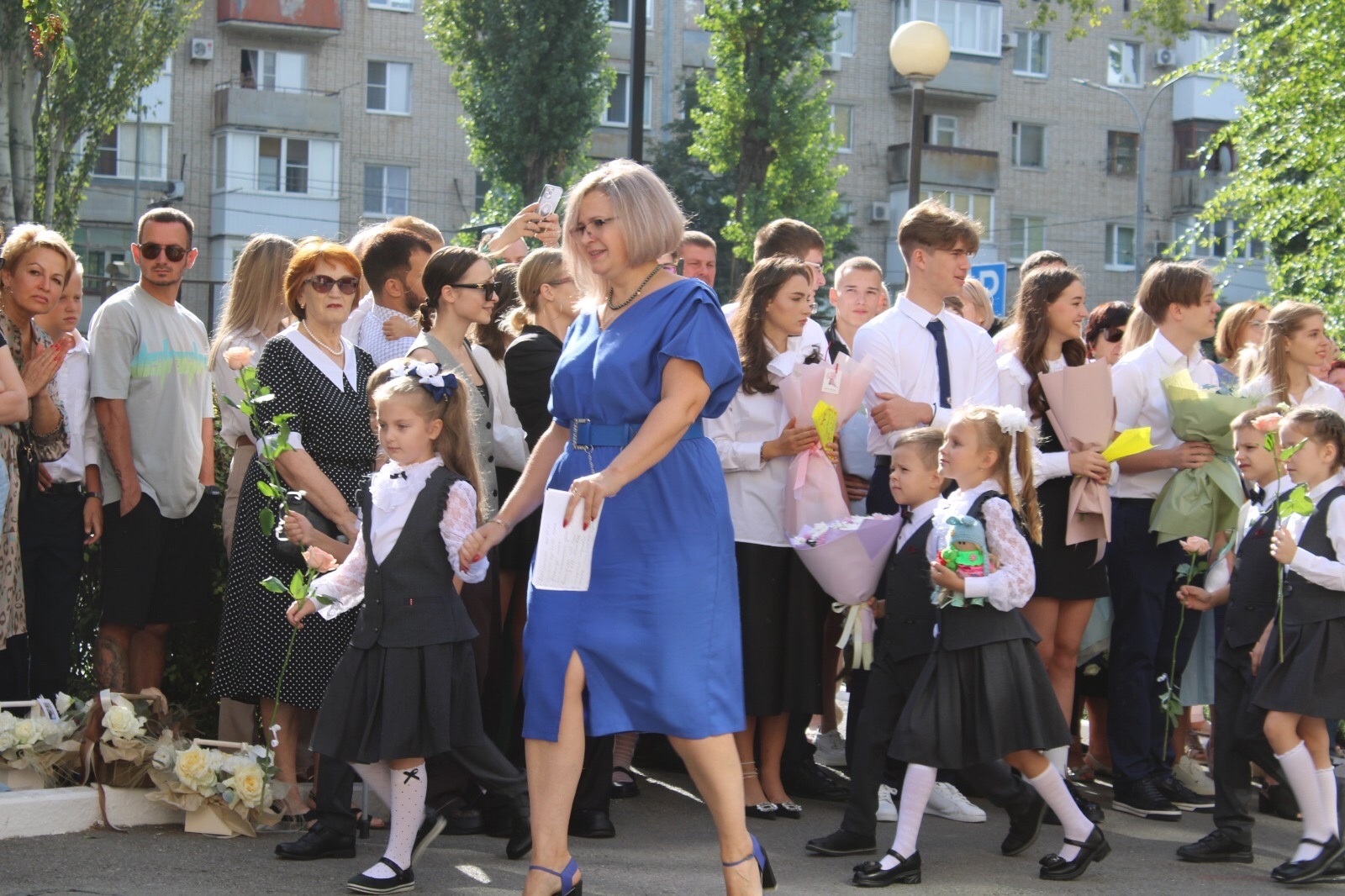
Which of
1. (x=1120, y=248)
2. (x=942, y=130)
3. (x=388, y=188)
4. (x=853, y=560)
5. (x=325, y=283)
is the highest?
(x=942, y=130)

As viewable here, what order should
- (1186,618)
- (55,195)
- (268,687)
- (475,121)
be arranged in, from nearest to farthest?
(268,687)
(1186,618)
(55,195)
(475,121)

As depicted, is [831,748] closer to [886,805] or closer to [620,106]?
[886,805]

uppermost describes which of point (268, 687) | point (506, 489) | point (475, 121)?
point (475, 121)

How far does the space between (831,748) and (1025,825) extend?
7.46ft

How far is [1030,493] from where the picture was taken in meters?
6.29

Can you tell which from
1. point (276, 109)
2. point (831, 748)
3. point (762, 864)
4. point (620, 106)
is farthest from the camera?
point (620, 106)

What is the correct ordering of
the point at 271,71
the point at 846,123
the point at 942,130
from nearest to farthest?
the point at 271,71
the point at 846,123
the point at 942,130

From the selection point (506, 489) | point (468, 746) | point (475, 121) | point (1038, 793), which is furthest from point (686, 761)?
point (475, 121)

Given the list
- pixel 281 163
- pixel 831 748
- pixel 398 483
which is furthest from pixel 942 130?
pixel 398 483

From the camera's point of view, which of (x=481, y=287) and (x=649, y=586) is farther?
(x=481, y=287)

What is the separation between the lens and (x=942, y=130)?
1922 inches

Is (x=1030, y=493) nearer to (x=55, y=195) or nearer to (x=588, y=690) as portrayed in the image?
(x=588, y=690)

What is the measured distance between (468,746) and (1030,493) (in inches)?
88.3

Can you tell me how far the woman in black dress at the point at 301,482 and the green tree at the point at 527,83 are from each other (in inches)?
1177
